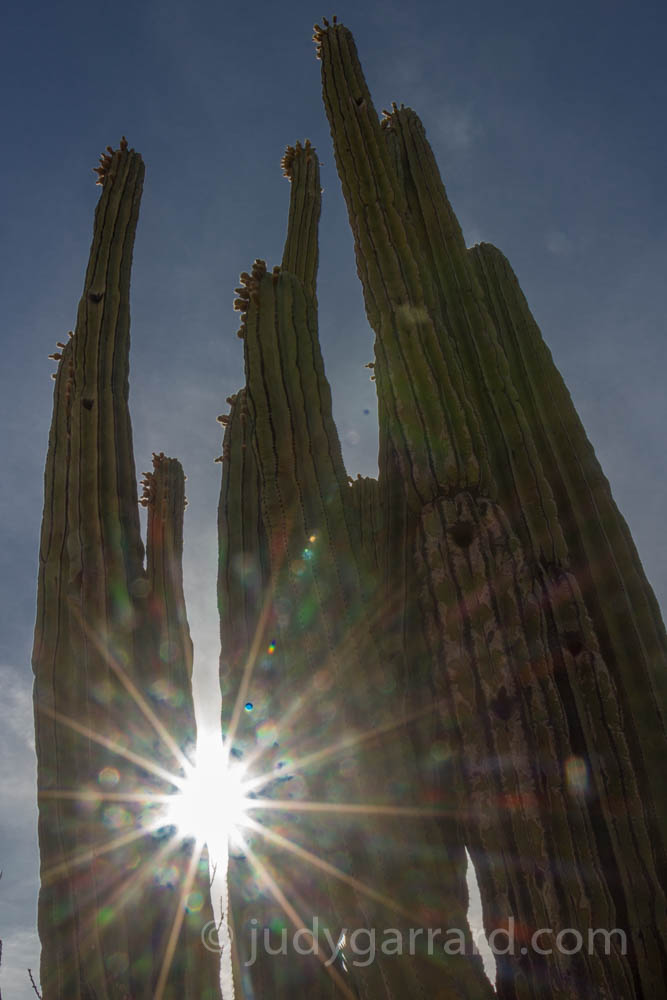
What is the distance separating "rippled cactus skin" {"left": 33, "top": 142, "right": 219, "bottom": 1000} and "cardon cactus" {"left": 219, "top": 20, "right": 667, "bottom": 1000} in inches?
14.2

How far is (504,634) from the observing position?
271 cm

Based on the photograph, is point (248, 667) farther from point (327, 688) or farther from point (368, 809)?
point (368, 809)

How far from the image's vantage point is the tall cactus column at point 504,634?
8.07 ft

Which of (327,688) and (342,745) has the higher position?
(327,688)

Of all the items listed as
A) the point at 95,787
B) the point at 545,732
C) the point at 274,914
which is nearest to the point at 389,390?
the point at 545,732

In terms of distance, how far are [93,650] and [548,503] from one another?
82.6 inches

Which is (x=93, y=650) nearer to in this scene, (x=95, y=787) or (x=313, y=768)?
(x=95, y=787)

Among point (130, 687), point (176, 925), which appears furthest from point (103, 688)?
point (176, 925)

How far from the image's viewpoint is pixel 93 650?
11.8 feet

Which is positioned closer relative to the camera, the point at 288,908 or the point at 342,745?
the point at 342,745

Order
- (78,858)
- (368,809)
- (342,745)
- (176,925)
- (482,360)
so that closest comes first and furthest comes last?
(368,809) < (342,745) < (78,858) < (176,925) < (482,360)

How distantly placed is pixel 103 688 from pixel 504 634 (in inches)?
71.3

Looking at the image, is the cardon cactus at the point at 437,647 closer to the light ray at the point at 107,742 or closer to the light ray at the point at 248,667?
the light ray at the point at 248,667

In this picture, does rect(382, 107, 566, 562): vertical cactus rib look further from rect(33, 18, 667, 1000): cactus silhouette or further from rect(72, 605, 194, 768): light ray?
rect(72, 605, 194, 768): light ray
